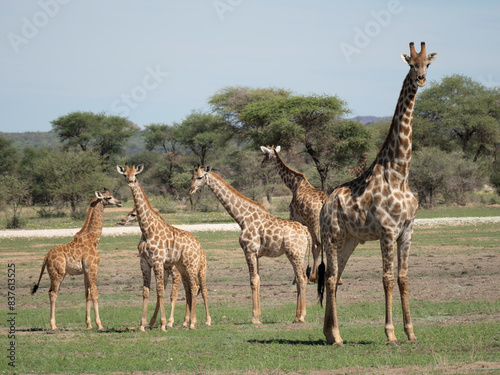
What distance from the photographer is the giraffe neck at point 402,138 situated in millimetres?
9547

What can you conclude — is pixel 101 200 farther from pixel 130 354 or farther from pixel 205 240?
pixel 205 240

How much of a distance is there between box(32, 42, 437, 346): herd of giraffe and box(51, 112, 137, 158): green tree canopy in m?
57.2

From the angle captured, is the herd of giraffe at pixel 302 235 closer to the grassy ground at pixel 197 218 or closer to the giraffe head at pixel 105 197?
the giraffe head at pixel 105 197

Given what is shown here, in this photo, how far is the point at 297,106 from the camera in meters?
49.2

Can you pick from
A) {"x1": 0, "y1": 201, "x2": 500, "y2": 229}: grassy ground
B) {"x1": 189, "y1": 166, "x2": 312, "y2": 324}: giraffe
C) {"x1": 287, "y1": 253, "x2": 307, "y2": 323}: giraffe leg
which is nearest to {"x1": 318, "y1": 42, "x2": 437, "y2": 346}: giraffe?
{"x1": 287, "y1": 253, "x2": 307, "y2": 323}: giraffe leg

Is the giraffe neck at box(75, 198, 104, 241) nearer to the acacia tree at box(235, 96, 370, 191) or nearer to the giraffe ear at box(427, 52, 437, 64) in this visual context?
the giraffe ear at box(427, 52, 437, 64)

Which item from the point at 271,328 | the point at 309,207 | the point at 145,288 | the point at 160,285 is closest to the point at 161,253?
the point at 160,285

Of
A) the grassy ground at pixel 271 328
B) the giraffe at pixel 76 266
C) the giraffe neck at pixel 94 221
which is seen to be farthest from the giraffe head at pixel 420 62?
the giraffe neck at pixel 94 221

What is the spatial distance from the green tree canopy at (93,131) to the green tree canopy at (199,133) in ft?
22.3

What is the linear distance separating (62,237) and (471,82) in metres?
51.2

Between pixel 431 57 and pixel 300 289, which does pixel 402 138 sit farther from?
pixel 300 289

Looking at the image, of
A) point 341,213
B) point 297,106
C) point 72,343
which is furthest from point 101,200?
point 297,106

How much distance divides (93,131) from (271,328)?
205 feet

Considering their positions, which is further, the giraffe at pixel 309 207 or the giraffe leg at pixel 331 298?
the giraffe at pixel 309 207
